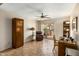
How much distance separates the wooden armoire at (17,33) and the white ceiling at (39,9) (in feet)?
0.66

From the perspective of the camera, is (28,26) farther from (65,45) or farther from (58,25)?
(65,45)

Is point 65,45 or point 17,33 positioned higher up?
point 17,33

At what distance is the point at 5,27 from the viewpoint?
7.51 feet

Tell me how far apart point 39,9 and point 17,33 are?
74 cm

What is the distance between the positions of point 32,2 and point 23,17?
0.45 metres

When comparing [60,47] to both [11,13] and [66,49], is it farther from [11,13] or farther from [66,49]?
[11,13]

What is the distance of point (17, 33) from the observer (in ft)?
7.77

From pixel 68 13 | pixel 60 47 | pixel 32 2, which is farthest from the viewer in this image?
pixel 60 47

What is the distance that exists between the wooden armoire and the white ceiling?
20 cm

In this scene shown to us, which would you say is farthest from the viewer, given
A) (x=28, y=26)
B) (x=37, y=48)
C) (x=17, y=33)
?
(x=37, y=48)

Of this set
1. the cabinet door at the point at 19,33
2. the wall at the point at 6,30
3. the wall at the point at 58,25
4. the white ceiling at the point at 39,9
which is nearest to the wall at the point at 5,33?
the wall at the point at 6,30

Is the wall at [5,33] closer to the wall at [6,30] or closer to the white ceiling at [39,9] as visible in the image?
the wall at [6,30]

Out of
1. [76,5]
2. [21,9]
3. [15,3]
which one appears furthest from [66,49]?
[15,3]

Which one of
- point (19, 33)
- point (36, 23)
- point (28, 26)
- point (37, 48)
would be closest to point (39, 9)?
point (36, 23)
